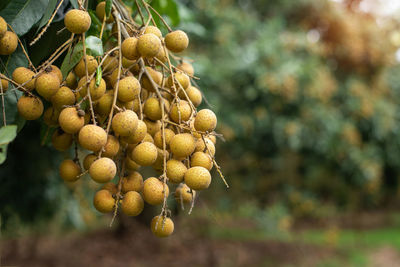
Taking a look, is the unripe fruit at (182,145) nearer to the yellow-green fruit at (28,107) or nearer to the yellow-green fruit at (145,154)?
the yellow-green fruit at (145,154)

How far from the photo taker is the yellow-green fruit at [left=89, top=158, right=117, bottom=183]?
64cm

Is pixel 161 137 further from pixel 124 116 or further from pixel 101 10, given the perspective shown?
pixel 101 10

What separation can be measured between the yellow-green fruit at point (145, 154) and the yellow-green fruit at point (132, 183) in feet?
0.19

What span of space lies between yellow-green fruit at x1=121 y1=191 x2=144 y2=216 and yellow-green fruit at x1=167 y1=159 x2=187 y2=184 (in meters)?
0.07

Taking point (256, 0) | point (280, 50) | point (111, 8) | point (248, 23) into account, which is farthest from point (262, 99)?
point (111, 8)

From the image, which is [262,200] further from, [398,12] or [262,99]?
[398,12]

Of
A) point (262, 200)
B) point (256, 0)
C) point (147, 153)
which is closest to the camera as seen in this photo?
point (147, 153)

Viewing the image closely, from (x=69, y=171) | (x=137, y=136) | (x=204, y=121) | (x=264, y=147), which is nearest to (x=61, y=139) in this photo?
(x=69, y=171)

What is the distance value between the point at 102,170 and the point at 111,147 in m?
0.06

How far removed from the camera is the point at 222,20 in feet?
13.9

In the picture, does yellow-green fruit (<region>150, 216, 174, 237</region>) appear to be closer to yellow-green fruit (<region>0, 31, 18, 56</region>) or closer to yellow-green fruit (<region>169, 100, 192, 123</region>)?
yellow-green fruit (<region>169, 100, 192, 123</region>)

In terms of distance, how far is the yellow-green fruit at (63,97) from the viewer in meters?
0.68

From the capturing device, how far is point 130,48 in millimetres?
694

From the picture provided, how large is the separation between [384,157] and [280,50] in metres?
3.01
